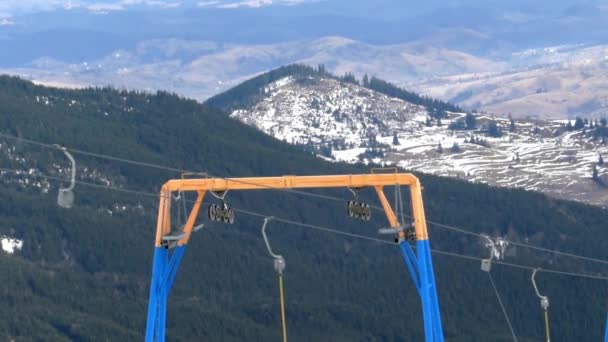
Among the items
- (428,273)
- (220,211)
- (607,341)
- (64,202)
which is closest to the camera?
(64,202)

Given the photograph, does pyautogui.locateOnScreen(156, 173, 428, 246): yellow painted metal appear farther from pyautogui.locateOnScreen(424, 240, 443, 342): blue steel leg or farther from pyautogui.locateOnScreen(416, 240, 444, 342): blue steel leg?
pyautogui.locateOnScreen(424, 240, 443, 342): blue steel leg

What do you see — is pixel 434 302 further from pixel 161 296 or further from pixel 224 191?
pixel 161 296

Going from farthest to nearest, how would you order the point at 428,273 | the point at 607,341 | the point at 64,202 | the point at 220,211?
the point at 607,341, the point at 428,273, the point at 220,211, the point at 64,202

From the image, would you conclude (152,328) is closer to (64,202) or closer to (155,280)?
(155,280)

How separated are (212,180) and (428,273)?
866cm

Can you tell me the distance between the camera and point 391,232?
240 ft

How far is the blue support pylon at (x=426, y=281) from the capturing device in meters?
73.9

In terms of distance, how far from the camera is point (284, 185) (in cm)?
7288

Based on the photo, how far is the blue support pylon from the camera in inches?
2911

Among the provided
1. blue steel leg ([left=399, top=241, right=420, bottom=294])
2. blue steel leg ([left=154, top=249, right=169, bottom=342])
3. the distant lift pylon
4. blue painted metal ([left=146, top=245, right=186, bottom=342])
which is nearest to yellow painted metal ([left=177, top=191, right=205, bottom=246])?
the distant lift pylon

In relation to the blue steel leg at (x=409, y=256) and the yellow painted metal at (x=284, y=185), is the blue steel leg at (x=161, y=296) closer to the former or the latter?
the yellow painted metal at (x=284, y=185)

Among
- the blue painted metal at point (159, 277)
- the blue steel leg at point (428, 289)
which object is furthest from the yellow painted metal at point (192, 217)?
the blue steel leg at point (428, 289)

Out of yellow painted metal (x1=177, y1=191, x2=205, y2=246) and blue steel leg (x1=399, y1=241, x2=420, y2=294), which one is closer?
yellow painted metal (x1=177, y1=191, x2=205, y2=246)

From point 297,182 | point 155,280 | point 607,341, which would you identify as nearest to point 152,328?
point 155,280
